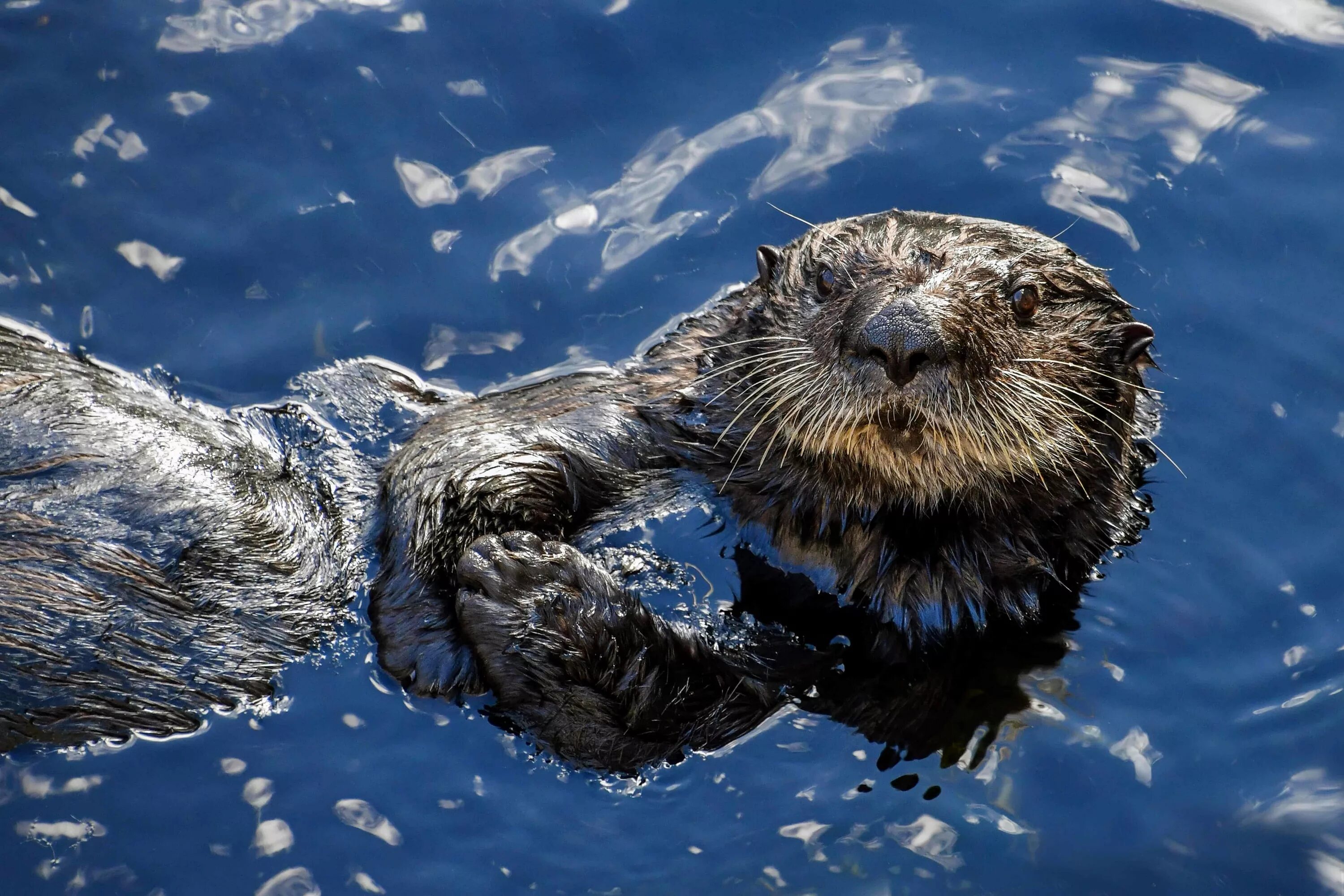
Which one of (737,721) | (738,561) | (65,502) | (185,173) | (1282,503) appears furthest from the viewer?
(185,173)

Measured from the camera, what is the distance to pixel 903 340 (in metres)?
3.63

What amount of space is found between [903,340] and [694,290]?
233 centimetres

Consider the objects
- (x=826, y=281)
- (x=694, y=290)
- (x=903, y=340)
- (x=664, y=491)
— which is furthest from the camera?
(x=694, y=290)

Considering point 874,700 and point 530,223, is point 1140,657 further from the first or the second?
point 530,223

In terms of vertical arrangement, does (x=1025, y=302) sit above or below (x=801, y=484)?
above

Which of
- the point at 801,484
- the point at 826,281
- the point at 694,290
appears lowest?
the point at 694,290

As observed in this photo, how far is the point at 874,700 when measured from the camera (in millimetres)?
4250

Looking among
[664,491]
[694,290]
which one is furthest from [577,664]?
[694,290]

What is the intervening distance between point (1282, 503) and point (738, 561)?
7.73 feet

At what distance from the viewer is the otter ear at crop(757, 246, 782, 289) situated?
4586 mm

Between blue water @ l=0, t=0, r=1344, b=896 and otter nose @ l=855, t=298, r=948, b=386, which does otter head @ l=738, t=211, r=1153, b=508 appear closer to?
otter nose @ l=855, t=298, r=948, b=386

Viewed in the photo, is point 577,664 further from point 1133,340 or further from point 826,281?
point 1133,340

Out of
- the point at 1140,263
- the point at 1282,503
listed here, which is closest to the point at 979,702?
the point at 1282,503

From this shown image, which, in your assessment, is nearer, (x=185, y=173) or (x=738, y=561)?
(x=738, y=561)
